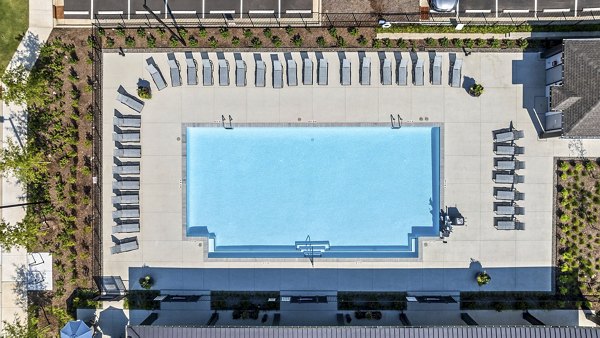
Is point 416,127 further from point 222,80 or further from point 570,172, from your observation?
point 222,80

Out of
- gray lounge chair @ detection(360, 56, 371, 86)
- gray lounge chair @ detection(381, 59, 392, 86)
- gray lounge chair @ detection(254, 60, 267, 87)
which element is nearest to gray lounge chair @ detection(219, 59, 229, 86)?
gray lounge chair @ detection(254, 60, 267, 87)

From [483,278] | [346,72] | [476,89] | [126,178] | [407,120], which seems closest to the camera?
[483,278]

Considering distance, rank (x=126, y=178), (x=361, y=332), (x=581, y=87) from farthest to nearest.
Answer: (x=126, y=178) < (x=361, y=332) < (x=581, y=87)

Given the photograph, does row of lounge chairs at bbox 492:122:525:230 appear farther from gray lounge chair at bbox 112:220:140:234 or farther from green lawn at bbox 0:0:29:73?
green lawn at bbox 0:0:29:73

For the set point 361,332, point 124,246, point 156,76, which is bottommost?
point 361,332

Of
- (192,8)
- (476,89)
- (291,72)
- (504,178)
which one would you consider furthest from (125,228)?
(504,178)

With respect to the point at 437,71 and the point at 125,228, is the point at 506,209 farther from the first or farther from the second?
the point at 125,228

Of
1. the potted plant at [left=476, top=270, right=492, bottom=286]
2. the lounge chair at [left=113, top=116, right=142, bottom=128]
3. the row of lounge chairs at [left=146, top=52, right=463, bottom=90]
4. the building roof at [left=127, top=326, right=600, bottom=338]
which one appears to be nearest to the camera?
the building roof at [left=127, top=326, right=600, bottom=338]

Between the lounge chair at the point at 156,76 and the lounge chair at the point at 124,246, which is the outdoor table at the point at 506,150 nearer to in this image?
the lounge chair at the point at 156,76
